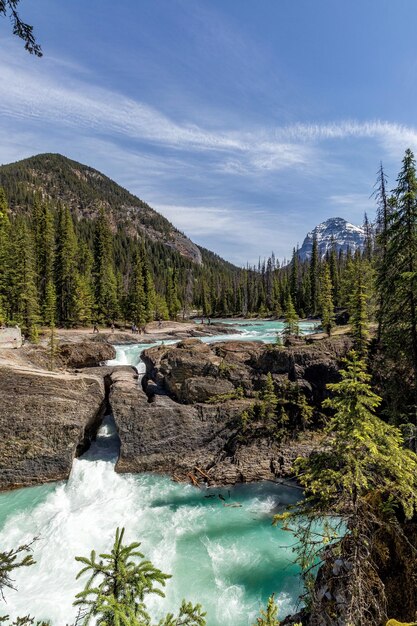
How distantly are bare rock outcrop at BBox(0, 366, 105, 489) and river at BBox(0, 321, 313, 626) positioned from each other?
81 cm

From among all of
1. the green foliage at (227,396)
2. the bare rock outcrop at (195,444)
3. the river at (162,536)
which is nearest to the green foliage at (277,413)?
the bare rock outcrop at (195,444)

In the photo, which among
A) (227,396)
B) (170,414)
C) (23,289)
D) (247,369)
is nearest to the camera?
(170,414)

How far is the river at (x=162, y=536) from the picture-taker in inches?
413

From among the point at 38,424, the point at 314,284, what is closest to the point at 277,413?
the point at 38,424

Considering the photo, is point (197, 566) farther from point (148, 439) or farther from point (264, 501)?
point (148, 439)

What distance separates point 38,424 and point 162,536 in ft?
28.0

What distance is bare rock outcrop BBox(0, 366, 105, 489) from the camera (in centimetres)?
1638

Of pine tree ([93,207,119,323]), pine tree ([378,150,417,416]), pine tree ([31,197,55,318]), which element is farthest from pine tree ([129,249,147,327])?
pine tree ([378,150,417,416])

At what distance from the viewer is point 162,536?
13258 mm

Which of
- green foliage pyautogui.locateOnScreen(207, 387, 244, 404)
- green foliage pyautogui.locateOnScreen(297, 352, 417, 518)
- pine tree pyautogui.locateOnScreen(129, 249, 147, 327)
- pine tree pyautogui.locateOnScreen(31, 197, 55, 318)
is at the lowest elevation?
green foliage pyautogui.locateOnScreen(207, 387, 244, 404)

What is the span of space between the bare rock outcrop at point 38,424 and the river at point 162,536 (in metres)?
0.81

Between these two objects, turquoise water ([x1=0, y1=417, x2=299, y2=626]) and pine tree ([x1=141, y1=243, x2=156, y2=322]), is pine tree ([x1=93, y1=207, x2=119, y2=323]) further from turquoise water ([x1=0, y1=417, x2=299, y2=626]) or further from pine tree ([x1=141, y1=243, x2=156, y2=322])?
turquoise water ([x1=0, y1=417, x2=299, y2=626])

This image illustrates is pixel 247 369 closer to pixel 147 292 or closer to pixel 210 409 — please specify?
pixel 210 409

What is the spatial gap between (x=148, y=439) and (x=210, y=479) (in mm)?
3942
